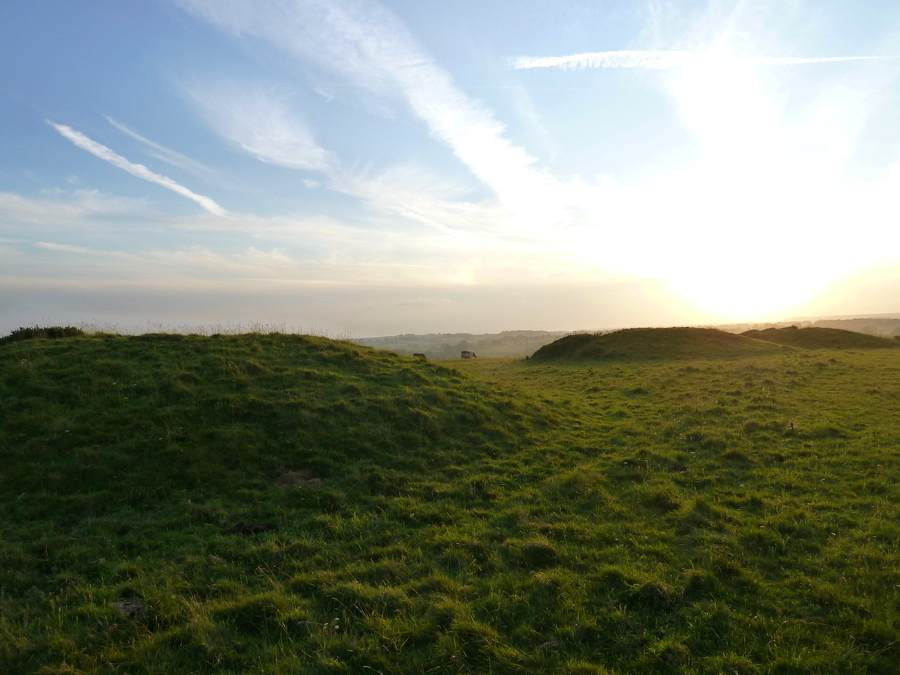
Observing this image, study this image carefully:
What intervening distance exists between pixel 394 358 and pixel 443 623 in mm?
17092

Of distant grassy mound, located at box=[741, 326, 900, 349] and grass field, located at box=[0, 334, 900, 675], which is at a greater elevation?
distant grassy mound, located at box=[741, 326, 900, 349]

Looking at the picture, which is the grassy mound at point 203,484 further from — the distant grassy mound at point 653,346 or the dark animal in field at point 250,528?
the distant grassy mound at point 653,346

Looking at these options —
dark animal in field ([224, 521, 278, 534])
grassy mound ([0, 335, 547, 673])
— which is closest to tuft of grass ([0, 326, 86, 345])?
grassy mound ([0, 335, 547, 673])

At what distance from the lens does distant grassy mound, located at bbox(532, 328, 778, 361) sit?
3894 cm

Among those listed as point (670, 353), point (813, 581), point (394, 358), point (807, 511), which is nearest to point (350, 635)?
point (813, 581)

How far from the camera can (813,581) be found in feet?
22.2

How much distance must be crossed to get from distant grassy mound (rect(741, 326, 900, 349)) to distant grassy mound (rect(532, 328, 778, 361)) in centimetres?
625

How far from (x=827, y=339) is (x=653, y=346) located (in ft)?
60.8

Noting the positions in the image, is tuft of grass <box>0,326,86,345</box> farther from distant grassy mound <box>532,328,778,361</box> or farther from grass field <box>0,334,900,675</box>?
distant grassy mound <box>532,328,778,361</box>

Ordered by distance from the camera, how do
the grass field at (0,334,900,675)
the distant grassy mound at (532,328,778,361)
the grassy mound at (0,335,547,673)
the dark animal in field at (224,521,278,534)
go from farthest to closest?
the distant grassy mound at (532,328,778,361)
the dark animal in field at (224,521,278,534)
the grassy mound at (0,335,547,673)
the grass field at (0,334,900,675)

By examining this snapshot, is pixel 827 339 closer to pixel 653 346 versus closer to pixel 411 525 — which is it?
pixel 653 346

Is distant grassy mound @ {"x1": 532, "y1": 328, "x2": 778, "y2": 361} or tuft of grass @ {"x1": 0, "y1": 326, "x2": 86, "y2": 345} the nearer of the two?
tuft of grass @ {"x1": 0, "y1": 326, "x2": 86, "y2": 345}

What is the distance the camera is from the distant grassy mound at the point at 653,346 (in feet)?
128

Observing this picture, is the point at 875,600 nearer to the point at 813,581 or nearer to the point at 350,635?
the point at 813,581
